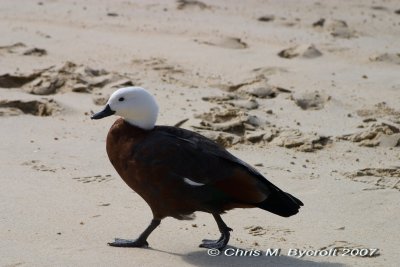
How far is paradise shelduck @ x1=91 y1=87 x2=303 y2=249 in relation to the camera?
205 inches

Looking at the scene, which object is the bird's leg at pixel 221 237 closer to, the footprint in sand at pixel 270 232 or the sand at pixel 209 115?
the sand at pixel 209 115

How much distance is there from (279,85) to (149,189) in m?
3.87

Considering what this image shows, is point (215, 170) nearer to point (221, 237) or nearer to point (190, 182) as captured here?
point (190, 182)

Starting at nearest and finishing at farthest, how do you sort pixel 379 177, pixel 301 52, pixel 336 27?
pixel 379 177 → pixel 301 52 → pixel 336 27

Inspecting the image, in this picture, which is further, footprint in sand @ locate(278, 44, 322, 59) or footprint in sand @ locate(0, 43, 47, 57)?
footprint in sand @ locate(278, 44, 322, 59)

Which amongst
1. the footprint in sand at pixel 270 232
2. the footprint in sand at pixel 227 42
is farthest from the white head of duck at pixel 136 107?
the footprint in sand at pixel 227 42

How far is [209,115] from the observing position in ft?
25.8

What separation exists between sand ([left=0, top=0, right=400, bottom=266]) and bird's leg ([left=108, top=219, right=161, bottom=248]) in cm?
5

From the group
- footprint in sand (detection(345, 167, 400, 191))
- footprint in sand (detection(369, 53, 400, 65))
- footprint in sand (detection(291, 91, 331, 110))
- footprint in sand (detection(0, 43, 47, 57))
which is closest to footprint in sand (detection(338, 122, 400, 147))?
footprint in sand (detection(345, 167, 400, 191))

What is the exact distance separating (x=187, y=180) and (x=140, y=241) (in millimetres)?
449

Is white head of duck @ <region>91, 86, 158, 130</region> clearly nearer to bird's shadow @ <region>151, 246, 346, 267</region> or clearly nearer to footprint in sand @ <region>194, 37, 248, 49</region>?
bird's shadow @ <region>151, 246, 346, 267</region>

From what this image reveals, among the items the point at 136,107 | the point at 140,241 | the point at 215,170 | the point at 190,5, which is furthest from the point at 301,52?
the point at 140,241

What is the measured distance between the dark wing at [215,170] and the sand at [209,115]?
0.32 metres

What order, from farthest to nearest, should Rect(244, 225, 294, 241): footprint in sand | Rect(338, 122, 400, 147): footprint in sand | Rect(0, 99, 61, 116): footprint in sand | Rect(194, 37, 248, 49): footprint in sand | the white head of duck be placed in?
Rect(194, 37, 248, 49): footprint in sand → Rect(0, 99, 61, 116): footprint in sand → Rect(338, 122, 400, 147): footprint in sand → Rect(244, 225, 294, 241): footprint in sand → the white head of duck
